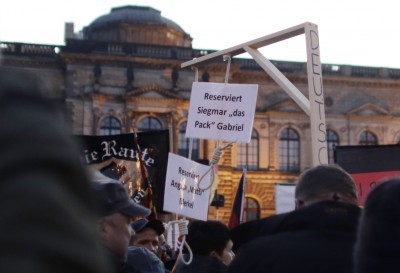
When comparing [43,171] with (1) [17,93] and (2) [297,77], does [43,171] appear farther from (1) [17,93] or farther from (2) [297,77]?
(2) [297,77]

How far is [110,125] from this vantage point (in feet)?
127

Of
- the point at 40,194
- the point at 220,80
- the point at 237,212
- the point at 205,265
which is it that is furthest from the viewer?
the point at 220,80

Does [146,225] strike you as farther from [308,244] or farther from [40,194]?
[40,194]

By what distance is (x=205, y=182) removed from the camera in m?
8.03

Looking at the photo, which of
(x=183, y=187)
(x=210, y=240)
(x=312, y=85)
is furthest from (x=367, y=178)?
(x=210, y=240)

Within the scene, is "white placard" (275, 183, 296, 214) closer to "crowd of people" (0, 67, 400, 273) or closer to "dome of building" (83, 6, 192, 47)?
"crowd of people" (0, 67, 400, 273)

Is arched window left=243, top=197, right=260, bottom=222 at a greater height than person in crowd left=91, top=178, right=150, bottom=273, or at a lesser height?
lesser

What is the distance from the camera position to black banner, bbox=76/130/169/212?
27.9 ft

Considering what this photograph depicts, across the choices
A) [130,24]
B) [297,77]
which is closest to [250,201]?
[297,77]

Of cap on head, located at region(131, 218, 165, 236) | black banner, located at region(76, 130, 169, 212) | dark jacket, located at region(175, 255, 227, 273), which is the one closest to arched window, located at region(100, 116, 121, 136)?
black banner, located at region(76, 130, 169, 212)

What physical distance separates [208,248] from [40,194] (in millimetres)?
3991

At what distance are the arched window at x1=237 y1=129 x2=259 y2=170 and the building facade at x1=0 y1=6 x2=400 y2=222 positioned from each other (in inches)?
1.9

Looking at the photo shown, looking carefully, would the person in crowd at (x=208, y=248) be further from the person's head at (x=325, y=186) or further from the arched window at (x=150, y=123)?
the arched window at (x=150, y=123)

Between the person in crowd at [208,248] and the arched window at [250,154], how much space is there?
117 ft
